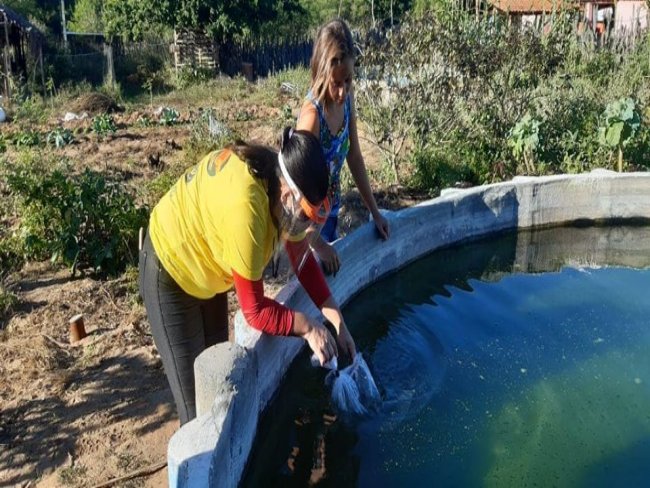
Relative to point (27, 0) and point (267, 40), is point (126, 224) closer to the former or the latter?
point (267, 40)

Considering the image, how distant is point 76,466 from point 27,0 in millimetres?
32403

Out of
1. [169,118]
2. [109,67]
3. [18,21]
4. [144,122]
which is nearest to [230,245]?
[169,118]

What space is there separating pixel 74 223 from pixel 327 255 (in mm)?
2391

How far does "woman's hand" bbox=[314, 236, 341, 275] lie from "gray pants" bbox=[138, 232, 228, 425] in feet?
2.59

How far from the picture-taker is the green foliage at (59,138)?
9.88m

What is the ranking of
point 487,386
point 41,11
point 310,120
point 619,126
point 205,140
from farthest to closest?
point 41,11 < point 205,140 < point 619,126 < point 487,386 < point 310,120

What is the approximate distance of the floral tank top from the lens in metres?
3.38

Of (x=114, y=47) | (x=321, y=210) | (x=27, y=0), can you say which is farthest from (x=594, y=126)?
(x=27, y=0)

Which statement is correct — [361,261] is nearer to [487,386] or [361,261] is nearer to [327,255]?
[487,386]

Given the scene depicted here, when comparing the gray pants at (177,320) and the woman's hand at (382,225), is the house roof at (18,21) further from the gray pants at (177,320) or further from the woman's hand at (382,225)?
the gray pants at (177,320)

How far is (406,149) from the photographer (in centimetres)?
777

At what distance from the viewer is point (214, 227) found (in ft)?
7.09

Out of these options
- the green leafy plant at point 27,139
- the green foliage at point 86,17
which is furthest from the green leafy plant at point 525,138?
the green foliage at point 86,17

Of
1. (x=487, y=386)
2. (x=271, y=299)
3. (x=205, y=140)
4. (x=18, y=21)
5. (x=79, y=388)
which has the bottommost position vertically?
(x=487, y=386)
